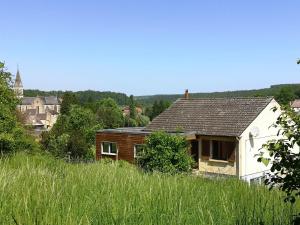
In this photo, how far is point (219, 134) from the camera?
24312mm

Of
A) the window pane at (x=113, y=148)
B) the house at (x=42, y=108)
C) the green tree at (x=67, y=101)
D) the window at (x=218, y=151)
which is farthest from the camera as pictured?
the house at (x=42, y=108)

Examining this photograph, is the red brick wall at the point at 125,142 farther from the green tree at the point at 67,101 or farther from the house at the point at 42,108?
the house at the point at 42,108

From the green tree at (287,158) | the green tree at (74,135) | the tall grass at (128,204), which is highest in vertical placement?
the green tree at (287,158)

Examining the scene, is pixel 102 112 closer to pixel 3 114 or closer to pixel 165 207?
pixel 3 114

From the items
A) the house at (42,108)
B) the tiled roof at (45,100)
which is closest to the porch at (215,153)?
the house at (42,108)

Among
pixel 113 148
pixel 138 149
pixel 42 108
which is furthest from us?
pixel 42 108

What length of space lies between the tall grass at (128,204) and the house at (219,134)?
18.8 metres

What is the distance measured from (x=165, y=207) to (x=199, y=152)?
2173 cm

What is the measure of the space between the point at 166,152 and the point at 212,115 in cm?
691

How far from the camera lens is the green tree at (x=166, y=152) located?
20.0m

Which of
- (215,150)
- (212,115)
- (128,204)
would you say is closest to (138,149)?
(215,150)

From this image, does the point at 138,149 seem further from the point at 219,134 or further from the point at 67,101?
the point at 67,101

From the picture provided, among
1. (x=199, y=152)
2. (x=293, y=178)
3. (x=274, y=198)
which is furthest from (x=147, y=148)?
(x=293, y=178)

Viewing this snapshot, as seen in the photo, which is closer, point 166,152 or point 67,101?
point 166,152
